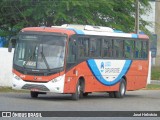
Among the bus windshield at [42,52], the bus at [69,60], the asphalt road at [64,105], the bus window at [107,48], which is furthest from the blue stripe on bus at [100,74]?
the bus windshield at [42,52]

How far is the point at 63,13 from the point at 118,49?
1118 cm

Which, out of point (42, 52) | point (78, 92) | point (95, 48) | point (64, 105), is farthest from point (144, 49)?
point (64, 105)

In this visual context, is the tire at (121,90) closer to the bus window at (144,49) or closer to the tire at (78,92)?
the bus window at (144,49)

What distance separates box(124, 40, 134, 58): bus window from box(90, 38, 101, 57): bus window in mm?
2559

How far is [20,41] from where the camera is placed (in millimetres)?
26422

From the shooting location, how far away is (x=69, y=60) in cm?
2597

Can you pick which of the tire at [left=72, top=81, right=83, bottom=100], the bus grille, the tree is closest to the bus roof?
the tire at [left=72, top=81, right=83, bottom=100]

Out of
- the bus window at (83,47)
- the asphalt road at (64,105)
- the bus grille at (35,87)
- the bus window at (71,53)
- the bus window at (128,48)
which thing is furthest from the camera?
the bus window at (128,48)

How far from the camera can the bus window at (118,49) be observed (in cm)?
2984

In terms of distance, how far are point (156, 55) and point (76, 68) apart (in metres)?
57.0

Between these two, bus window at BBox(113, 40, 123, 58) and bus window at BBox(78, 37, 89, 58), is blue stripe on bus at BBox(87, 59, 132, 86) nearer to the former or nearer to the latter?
bus window at BBox(78, 37, 89, 58)

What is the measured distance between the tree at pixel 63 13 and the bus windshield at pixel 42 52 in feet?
46.4

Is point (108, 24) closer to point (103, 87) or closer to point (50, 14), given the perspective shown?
point (50, 14)

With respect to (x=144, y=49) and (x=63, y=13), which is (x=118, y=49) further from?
(x=63, y=13)
